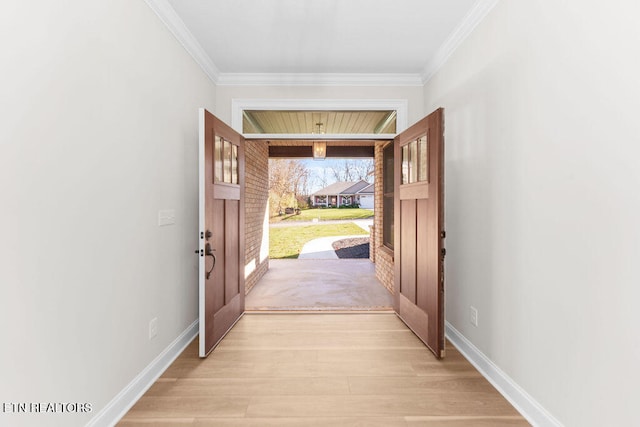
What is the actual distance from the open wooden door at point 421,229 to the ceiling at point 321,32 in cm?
76

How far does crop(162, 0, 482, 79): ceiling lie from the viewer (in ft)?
7.44

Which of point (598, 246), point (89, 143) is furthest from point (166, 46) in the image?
point (598, 246)

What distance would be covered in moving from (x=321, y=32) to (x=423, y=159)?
140cm

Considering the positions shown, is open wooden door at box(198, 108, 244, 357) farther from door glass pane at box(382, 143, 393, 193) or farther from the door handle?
door glass pane at box(382, 143, 393, 193)

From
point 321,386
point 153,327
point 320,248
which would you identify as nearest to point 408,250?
point 321,386

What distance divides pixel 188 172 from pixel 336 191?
10250mm

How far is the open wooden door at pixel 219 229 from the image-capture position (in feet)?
7.88

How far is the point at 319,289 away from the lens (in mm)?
4645

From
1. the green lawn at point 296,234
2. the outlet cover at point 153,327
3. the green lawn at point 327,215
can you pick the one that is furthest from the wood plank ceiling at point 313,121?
the green lawn at point 327,215

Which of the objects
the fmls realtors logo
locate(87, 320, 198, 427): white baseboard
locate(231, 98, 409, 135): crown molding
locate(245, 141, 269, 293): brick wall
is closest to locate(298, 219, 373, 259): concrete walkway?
locate(245, 141, 269, 293): brick wall

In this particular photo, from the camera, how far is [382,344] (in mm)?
2658

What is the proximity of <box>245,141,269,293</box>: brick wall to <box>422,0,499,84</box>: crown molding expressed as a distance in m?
2.74

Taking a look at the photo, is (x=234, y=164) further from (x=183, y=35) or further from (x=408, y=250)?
(x=408, y=250)

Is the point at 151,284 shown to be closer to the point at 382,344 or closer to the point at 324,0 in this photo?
the point at 382,344
